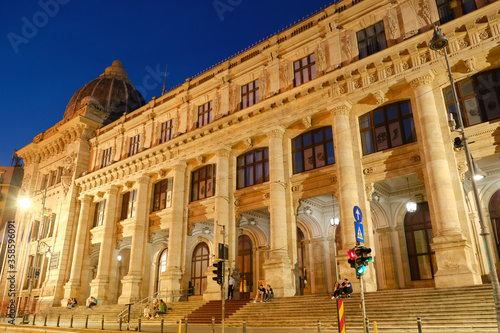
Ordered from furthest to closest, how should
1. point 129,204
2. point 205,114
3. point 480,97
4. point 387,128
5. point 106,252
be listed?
point 129,204 < point 106,252 < point 205,114 < point 387,128 < point 480,97

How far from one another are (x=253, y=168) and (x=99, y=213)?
61.5ft

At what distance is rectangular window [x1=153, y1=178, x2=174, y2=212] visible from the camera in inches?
1247

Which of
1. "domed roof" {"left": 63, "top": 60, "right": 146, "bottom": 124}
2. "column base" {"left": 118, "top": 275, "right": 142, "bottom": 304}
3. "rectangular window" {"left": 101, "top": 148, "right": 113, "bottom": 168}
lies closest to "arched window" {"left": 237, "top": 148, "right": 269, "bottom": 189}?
"column base" {"left": 118, "top": 275, "right": 142, "bottom": 304}

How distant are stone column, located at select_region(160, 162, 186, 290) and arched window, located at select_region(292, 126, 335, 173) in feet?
32.7

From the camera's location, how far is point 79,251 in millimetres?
35188

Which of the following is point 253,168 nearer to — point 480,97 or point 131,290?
point 131,290

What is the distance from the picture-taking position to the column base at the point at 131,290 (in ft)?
95.5

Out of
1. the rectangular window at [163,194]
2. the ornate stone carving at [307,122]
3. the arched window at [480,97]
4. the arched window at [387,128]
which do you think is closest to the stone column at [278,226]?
the ornate stone carving at [307,122]

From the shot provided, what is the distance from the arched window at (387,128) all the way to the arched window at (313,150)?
2.22 metres

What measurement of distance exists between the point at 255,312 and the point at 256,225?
10635 mm

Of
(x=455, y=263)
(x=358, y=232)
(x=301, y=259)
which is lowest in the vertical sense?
(x=455, y=263)

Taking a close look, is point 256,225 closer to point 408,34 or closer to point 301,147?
point 301,147

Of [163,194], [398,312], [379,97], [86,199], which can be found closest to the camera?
[398,312]

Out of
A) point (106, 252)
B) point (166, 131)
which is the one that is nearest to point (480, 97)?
point (166, 131)
